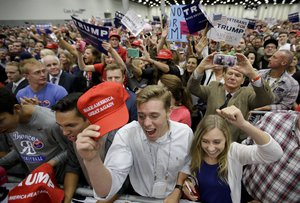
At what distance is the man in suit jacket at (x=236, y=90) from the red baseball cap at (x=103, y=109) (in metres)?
1.77

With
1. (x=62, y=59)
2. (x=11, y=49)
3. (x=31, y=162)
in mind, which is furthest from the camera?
(x=11, y=49)

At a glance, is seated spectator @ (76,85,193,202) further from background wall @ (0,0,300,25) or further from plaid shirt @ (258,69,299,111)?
background wall @ (0,0,300,25)

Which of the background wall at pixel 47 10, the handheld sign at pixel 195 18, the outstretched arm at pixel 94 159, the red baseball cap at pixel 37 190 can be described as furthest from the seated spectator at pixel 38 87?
the background wall at pixel 47 10

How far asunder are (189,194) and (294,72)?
14.1 feet

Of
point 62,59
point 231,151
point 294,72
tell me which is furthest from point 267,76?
point 62,59

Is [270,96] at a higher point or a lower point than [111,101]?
lower

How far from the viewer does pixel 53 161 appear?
6.06 ft

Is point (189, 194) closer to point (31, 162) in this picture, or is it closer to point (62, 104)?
point (62, 104)

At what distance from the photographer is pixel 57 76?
13.7ft

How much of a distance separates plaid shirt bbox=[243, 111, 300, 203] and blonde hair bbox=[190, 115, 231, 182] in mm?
368

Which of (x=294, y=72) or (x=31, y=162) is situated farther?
(x=294, y=72)

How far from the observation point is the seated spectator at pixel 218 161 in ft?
5.32

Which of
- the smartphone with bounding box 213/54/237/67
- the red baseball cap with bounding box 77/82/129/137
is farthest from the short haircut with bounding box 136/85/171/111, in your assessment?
the smartphone with bounding box 213/54/237/67

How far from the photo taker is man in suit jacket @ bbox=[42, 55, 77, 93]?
405 cm
